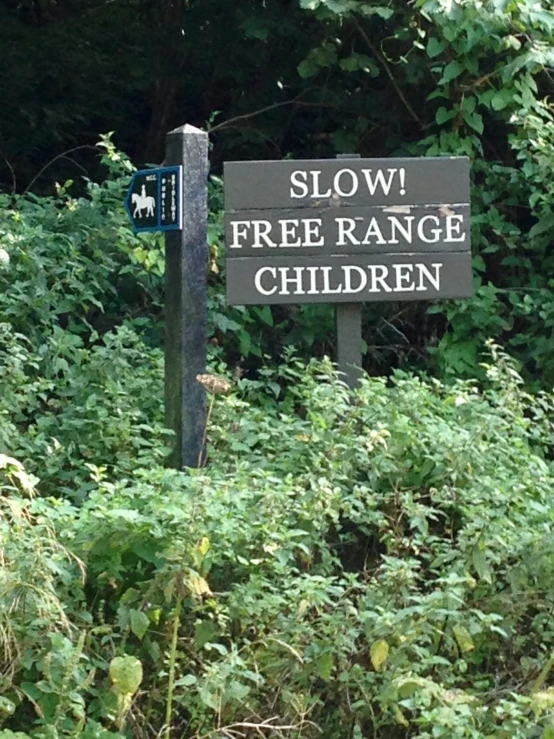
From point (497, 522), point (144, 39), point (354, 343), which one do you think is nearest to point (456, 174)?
point (354, 343)

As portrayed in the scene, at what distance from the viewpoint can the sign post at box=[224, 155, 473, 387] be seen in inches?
192

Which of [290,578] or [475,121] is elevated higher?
[475,121]

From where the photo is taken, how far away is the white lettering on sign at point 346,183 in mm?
4922

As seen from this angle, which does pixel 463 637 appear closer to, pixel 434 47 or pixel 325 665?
pixel 325 665

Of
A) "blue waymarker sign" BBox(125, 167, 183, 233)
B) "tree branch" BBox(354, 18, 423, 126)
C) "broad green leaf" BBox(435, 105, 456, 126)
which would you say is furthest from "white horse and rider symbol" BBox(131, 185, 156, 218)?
"tree branch" BBox(354, 18, 423, 126)

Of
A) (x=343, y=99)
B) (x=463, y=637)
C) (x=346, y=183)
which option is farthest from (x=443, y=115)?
(x=463, y=637)

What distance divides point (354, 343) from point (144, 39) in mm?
4763

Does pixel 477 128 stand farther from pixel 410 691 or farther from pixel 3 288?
pixel 410 691

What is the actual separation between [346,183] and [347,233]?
199mm

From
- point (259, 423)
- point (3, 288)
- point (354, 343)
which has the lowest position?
point (259, 423)

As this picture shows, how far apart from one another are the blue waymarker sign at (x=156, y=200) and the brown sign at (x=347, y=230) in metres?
0.25

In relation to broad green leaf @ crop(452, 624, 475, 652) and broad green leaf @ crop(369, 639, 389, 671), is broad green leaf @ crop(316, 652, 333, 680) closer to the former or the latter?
broad green leaf @ crop(369, 639, 389, 671)

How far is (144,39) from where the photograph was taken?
29.7ft

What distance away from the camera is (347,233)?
195 inches
